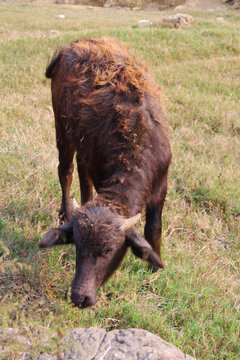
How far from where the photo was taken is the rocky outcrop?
7.30 ft

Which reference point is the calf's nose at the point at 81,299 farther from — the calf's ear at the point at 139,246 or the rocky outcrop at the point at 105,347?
the calf's ear at the point at 139,246

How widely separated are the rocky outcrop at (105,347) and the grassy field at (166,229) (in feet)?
0.49

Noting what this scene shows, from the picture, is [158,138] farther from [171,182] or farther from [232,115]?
[232,115]

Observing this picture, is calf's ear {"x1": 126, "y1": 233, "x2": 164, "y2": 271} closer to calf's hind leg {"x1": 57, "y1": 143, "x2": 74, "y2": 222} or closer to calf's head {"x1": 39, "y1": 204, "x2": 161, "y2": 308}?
calf's head {"x1": 39, "y1": 204, "x2": 161, "y2": 308}

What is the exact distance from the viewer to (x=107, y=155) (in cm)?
359

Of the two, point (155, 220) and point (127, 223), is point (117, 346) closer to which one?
point (127, 223)

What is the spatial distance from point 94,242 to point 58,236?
1.10ft

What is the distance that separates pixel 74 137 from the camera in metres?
4.25

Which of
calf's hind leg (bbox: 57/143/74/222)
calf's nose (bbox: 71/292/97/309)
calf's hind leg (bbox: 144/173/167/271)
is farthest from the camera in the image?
calf's hind leg (bbox: 57/143/74/222)

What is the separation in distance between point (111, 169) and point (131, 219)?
25.0 inches

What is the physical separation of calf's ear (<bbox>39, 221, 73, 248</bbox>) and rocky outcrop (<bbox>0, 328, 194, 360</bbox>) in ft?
2.30

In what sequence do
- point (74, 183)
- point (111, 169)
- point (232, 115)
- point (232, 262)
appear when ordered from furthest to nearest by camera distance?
point (232, 115) < point (74, 183) < point (232, 262) < point (111, 169)

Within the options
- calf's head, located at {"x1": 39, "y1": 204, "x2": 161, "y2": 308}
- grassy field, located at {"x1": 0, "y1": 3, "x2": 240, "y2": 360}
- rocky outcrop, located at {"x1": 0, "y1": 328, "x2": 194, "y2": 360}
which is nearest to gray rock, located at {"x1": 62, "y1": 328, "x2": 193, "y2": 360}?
rocky outcrop, located at {"x1": 0, "y1": 328, "x2": 194, "y2": 360}

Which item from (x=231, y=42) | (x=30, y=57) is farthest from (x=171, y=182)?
(x=231, y=42)
